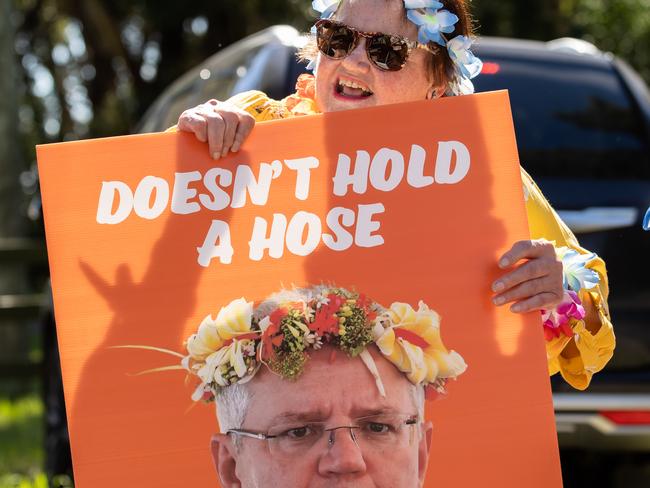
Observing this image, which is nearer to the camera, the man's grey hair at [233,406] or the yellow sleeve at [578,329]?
the man's grey hair at [233,406]

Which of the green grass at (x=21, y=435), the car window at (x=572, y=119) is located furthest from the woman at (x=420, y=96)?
the green grass at (x=21, y=435)

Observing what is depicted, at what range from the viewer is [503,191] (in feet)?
6.87

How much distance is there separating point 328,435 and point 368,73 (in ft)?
2.34

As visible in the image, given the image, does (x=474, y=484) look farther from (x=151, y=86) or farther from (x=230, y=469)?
(x=151, y=86)

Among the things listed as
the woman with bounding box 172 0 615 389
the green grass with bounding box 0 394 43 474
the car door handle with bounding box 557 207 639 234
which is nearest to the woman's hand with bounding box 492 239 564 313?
the woman with bounding box 172 0 615 389

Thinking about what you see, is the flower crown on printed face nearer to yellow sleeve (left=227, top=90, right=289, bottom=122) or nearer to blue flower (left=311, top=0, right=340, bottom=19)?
yellow sleeve (left=227, top=90, right=289, bottom=122)

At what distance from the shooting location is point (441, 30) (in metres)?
2.28

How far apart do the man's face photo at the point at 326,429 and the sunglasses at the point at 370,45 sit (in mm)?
584

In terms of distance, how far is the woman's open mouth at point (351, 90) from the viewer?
2.24 m

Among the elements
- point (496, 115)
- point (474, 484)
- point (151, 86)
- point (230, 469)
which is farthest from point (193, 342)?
point (151, 86)

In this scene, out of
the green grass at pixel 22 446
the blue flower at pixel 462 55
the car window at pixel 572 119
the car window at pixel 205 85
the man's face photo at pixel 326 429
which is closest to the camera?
the man's face photo at pixel 326 429

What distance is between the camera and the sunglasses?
2.23 metres

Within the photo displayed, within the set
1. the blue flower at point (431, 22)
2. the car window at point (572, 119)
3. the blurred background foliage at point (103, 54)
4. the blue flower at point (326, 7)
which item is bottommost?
the blue flower at point (431, 22)

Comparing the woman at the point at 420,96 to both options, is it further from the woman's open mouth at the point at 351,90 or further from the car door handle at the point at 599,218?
the car door handle at the point at 599,218
